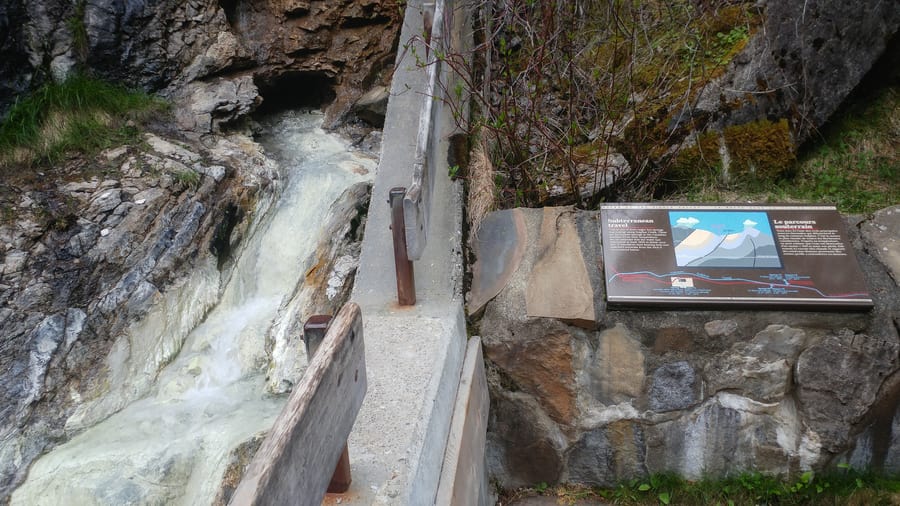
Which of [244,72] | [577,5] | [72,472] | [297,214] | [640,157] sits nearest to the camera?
[72,472]

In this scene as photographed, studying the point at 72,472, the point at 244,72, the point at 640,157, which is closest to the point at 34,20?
the point at 244,72

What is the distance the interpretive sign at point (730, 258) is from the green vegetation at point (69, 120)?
4.86 m

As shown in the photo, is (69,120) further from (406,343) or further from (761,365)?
(761,365)

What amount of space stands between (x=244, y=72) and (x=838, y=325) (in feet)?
20.6

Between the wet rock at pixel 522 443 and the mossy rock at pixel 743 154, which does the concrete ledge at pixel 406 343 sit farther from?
the mossy rock at pixel 743 154

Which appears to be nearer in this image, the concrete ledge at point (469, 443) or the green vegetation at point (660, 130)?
the concrete ledge at point (469, 443)

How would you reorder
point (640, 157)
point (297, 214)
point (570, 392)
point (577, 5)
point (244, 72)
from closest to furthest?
point (570, 392) → point (640, 157) → point (577, 5) → point (297, 214) → point (244, 72)

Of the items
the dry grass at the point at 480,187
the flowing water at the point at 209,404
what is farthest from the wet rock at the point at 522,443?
the flowing water at the point at 209,404

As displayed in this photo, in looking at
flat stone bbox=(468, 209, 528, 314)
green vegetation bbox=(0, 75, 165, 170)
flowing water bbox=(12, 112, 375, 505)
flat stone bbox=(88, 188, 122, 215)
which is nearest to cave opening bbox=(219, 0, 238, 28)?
green vegetation bbox=(0, 75, 165, 170)

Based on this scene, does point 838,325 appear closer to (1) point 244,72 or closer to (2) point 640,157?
(2) point 640,157

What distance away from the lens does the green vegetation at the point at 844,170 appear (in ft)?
14.2

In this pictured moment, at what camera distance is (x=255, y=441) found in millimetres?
3807

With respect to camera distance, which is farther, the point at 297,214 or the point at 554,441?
the point at 297,214

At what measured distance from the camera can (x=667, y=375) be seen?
354 centimetres
